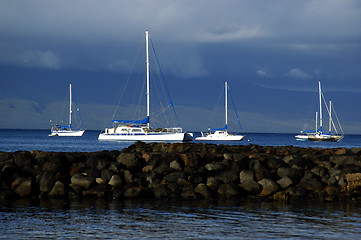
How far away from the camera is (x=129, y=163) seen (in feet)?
74.7

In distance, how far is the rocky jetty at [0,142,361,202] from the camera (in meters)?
20.9

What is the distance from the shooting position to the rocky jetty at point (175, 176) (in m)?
20.9

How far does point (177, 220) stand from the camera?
16609 millimetres

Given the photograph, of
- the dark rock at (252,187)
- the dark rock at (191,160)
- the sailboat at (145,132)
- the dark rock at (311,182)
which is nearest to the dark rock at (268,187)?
the dark rock at (252,187)

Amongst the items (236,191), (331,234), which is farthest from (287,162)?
(331,234)

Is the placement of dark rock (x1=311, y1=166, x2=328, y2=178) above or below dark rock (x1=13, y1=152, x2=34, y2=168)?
below

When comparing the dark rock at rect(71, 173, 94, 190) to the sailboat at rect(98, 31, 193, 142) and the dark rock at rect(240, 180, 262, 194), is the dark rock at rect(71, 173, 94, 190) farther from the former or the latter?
the sailboat at rect(98, 31, 193, 142)

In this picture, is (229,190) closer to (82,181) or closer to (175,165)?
(175,165)

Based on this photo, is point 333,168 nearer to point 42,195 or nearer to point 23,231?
point 42,195

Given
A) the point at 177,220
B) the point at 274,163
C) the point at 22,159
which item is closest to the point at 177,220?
the point at 177,220

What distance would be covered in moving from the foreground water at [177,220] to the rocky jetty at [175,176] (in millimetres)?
1040

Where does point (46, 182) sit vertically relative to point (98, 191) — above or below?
above

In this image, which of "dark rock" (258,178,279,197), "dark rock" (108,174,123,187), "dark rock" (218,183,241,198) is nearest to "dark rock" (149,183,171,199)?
"dark rock" (108,174,123,187)

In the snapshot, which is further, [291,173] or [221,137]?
[221,137]
